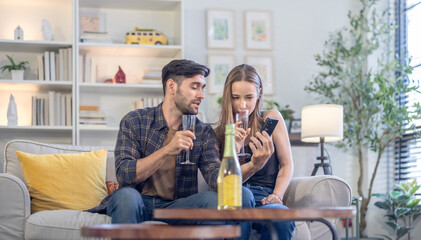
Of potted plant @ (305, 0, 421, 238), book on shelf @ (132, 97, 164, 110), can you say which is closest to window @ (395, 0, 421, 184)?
potted plant @ (305, 0, 421, 238)

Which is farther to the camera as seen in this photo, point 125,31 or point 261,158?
point 125,31

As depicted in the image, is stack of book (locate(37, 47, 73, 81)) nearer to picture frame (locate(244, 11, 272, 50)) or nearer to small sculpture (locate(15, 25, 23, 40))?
small sculpture (locate(15, 25, 23, 40))

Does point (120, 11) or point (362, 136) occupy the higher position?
point (120, 11)

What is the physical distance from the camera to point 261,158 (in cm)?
247

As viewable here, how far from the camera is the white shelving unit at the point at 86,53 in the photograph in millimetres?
4820

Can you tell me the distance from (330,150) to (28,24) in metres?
2.80

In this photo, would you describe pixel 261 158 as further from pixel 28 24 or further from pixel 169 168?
pixel 28 24

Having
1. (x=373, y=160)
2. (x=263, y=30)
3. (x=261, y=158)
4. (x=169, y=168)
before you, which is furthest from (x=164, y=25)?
(x=261, y=158)

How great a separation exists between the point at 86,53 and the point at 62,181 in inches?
82.5

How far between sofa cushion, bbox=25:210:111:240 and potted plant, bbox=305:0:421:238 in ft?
9.28

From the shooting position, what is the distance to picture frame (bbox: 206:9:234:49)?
529 centimetres

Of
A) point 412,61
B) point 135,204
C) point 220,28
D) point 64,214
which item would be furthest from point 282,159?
point 412,61

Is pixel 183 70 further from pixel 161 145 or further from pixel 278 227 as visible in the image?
pixel 278 227

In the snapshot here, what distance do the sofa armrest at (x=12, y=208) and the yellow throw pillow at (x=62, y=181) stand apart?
24 centimetres
